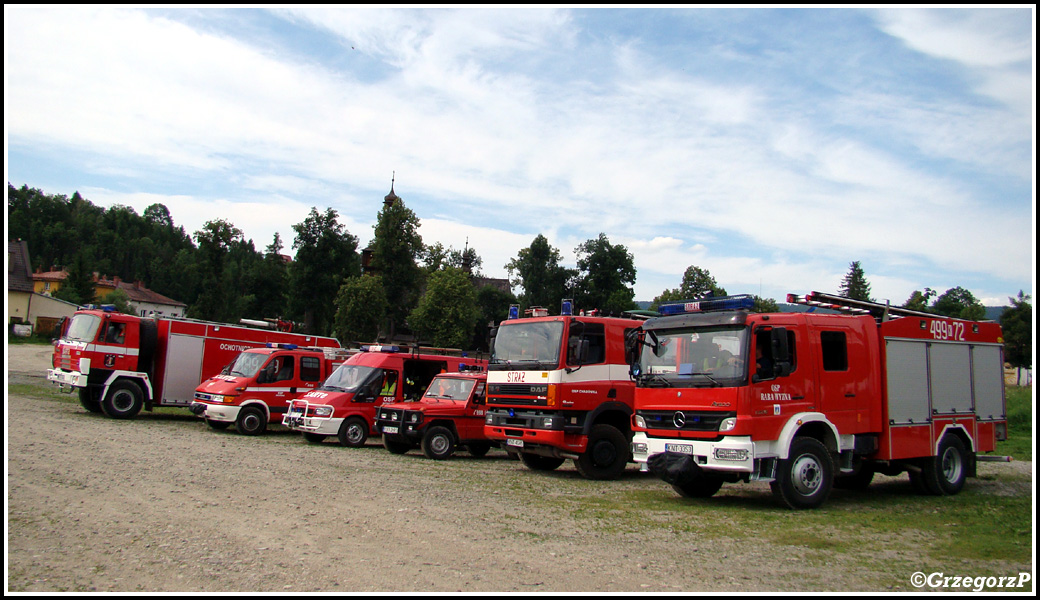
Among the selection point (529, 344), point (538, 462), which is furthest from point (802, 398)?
point (538, 462)

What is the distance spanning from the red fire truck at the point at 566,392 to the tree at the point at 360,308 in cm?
4731

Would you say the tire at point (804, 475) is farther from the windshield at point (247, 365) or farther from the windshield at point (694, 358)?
the windshield at point (247, 365)

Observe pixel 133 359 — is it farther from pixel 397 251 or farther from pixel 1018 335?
pixel 1018 335

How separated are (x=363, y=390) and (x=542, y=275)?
61725mm

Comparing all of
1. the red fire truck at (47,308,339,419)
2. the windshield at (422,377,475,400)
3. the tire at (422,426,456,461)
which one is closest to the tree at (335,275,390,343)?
the red fire truck at (47,308,339,419)

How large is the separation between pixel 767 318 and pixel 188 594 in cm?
746

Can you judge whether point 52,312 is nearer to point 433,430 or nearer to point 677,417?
point 433,430

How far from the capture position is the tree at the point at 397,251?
208 feet

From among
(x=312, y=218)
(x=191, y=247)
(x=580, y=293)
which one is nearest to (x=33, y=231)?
(x=191, y=247)

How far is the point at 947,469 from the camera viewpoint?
1125 cm

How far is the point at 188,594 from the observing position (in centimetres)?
500

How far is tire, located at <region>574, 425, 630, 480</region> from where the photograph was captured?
41.9 feet

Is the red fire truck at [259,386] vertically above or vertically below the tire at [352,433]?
above

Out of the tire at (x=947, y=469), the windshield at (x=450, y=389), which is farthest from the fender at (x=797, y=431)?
the windshield at (x=450, y=389)
